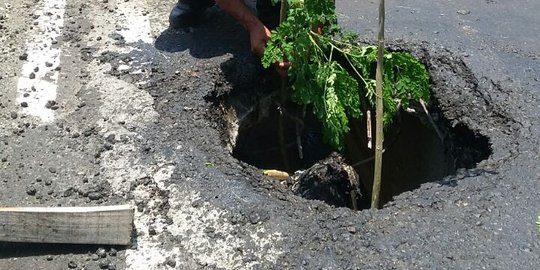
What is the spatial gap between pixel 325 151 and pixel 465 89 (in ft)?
4.65

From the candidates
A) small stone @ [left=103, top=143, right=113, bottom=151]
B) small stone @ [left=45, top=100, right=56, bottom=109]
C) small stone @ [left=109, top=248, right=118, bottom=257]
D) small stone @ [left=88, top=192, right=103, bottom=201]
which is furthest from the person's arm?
small stone @ [left=109, top=248, right=118, bottom=257]

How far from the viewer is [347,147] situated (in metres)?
5.52

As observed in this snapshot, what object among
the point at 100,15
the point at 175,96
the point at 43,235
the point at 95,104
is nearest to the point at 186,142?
the point at 175,96

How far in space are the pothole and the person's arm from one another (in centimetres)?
31

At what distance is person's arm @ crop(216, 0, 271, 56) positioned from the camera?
4.36 meters

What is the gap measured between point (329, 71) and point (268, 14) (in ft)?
3.92

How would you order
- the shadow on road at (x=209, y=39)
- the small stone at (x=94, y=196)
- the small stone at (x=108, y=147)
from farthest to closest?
the shadow on road at (x=209, y=39) → the small stone at (x=108, y=147) → the small stone at (x=94, y=196)

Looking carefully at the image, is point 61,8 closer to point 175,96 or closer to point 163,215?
point 175,96

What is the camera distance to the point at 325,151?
17.9ft

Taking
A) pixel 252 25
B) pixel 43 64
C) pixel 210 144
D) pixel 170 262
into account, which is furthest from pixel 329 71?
pixel 43 64

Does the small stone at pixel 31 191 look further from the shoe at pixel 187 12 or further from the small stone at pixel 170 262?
the shoe at pixel 187 12

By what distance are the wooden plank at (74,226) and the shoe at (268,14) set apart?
77.1 inches

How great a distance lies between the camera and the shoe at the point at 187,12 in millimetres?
4924

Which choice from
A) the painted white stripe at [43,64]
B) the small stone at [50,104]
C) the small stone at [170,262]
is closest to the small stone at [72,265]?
the small stone at [170,262]
